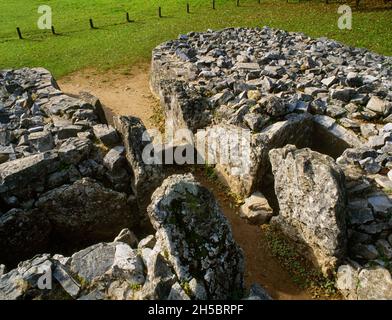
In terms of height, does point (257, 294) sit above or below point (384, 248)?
above

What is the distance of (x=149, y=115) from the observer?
898 inches

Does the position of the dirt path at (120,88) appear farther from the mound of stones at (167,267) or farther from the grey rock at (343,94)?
the mound of stones at (167,267)

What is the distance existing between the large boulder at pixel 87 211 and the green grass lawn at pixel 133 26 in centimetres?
1849

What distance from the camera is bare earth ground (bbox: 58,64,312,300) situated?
1195cm

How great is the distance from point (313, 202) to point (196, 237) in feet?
14.1

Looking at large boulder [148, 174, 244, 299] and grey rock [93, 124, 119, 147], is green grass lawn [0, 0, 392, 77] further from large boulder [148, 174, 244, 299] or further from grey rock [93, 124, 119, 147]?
large boulder [148, 174, 244, 299]

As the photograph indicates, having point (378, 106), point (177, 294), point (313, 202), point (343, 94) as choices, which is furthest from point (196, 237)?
point (343, 94)

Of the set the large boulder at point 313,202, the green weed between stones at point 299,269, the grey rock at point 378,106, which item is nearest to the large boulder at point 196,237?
the green weed between stones at point 299,269

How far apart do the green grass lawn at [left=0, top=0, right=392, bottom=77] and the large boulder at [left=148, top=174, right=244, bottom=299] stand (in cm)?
2247

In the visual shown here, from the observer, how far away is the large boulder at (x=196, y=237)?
30.4 feet

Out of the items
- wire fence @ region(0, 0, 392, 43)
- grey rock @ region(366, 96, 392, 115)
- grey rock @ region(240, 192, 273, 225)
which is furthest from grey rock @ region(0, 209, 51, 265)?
wire fence @ region(0, 0, 392, 43)

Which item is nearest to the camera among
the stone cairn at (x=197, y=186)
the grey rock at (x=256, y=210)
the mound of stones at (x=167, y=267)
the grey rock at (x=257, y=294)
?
the mound of stones at (x=167, y=267)

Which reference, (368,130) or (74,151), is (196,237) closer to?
(74,151)
